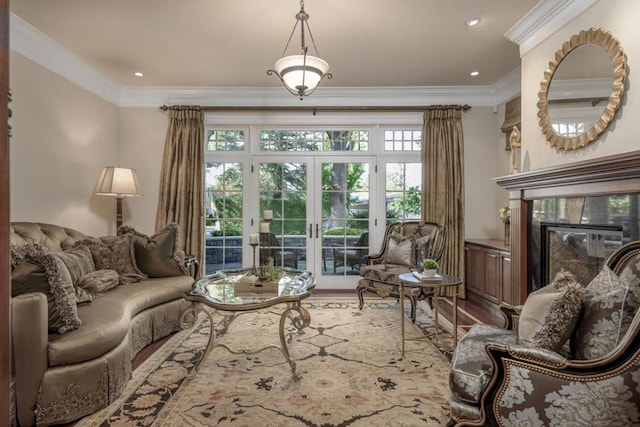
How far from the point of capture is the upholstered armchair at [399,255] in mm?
3715

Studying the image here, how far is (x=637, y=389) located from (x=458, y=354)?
2.32 feet

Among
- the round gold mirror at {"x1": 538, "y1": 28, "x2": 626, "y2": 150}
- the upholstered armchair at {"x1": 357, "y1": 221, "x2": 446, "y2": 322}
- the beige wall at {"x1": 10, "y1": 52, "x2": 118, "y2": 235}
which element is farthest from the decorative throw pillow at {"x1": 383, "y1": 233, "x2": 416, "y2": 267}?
the beige wall at {"x1": 10, "y1": 52, "x2": 118, "y2": 235}

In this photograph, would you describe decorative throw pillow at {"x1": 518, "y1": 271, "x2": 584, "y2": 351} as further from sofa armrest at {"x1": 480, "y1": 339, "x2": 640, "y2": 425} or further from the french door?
the french door

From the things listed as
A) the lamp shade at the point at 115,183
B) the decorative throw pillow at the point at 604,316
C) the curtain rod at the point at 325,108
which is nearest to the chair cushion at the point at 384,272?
the decorative throw pillow at the point at 604,316

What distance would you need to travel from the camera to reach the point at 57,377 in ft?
6.21

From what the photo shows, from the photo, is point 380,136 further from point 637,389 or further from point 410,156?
point 637,389

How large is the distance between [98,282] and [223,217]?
7.59 ft

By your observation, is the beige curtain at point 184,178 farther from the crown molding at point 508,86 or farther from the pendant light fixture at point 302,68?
the crown molding at point 508,86

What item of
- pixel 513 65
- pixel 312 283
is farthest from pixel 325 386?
pixel 513 65

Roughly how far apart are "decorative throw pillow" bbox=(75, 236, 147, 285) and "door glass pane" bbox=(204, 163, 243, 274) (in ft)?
5.13

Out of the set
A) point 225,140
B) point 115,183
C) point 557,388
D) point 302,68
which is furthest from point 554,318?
point 225,140

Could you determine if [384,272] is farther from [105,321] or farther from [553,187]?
[105,321]

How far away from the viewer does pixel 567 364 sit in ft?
4.65

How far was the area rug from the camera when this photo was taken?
1.95 m
